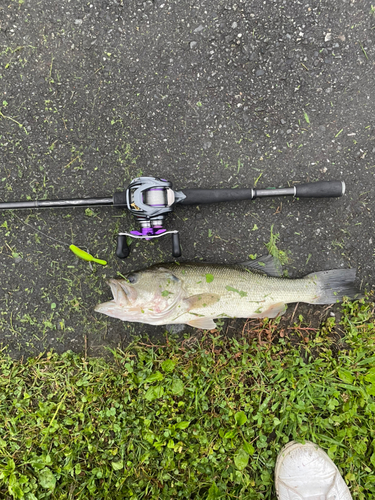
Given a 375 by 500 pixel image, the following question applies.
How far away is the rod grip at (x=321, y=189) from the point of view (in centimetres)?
249

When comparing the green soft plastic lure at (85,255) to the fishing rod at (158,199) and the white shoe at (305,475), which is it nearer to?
the fishing rod at (158,199)

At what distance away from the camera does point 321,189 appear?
8.20ft

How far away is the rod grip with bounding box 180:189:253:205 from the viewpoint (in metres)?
2.45

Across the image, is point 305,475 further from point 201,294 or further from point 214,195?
point 214,195

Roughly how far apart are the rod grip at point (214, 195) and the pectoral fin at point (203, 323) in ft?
3.37

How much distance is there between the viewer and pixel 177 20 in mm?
2637

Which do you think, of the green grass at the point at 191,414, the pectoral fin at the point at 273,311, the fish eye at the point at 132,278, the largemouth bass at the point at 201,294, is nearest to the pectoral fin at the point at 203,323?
the largemouth bass at the point at 201,294

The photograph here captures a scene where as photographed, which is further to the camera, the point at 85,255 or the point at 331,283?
the point at 331,283

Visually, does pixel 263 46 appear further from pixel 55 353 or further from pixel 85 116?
pixel 55 353

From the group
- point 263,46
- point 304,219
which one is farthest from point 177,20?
point 304,219

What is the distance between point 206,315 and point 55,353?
61.3 inches

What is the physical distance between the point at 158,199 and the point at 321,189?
4.72 ft

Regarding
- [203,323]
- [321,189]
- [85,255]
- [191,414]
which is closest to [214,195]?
[321,189]

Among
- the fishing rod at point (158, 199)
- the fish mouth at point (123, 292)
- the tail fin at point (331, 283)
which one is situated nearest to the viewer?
the fishing rod at point (158, 199)
